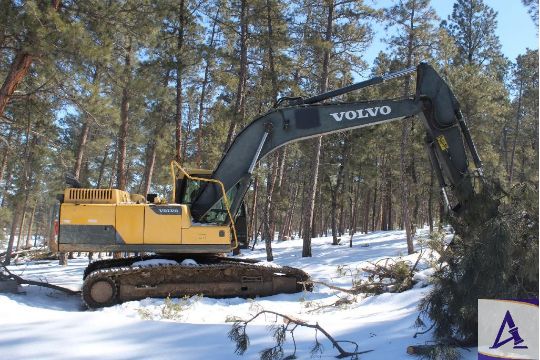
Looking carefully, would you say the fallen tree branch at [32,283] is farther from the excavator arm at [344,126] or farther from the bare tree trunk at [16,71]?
the bare tree trunk at [16,71]

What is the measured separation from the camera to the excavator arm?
8.70 meters

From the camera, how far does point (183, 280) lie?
9.86m

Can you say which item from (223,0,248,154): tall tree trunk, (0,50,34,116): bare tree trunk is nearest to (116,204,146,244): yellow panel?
(0,50,34,116): bare tree trunk

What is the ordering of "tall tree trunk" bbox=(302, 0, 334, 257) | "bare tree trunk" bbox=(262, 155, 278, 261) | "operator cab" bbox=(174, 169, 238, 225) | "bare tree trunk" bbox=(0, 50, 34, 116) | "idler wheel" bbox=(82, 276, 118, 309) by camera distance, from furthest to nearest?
"bare tree trunk" bbox=(262, 155, 278, 261) → "tall tree trunk" bbox=(302, 0, 334, 257) → "bare tree trunk" bbox=(0, 50, 34, 116) → "operator cab" bbox=(174, 169, 238, 225) → "idler wheel" bbox=(82, 276, 118, 309)

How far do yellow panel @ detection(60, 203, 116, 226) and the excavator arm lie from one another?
5.22 feet

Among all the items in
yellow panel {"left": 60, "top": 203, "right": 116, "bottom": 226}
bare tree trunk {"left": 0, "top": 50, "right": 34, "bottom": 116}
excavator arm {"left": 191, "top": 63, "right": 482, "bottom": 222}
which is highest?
bare tree trunk {"left": 0, "top": 50, "right": 34, "bottom": 116}

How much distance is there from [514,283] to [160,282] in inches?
272

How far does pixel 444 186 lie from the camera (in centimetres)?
853

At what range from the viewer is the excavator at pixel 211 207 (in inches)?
350

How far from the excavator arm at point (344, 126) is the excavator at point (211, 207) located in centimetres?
2

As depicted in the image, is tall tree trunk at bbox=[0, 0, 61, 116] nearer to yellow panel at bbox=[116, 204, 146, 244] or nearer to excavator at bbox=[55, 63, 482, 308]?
excavator at bbox=[55, 63, 482, 308]

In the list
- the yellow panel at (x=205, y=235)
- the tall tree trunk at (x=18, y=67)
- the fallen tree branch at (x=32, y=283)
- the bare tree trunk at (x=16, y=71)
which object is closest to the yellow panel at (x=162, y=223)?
the yellow panel at (x=205, y=235)

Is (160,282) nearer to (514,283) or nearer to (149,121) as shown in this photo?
(514,283)

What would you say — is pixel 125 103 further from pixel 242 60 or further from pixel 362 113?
pixel 362 113
